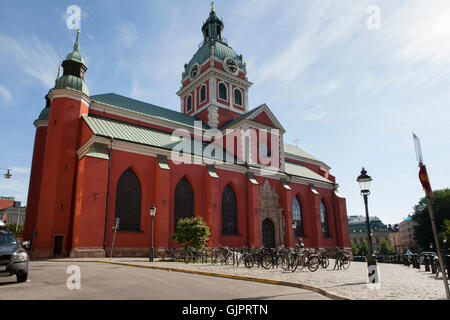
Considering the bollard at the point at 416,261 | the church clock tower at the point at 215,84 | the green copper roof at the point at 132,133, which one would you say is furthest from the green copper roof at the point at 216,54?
the bollard at the point at 416,261

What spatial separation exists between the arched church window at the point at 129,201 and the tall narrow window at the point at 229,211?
814 cm

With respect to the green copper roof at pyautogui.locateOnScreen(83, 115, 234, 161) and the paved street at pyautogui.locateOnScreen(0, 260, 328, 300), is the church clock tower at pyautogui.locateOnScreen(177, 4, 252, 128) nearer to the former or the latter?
the green copper roof at pyautogui.locateOnScreen(83, 115, 234, 161)

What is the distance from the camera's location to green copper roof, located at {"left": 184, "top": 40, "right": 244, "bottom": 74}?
39500 mm

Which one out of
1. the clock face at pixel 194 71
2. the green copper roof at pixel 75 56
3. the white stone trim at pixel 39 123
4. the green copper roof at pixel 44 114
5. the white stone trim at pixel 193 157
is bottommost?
the white stone trim at pixel 193 157

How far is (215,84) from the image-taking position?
3728cm

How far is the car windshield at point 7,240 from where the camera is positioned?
9473mm

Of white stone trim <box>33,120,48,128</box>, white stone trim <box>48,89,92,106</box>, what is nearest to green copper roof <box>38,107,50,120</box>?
white stone trim <box>33,120,48,128</box>

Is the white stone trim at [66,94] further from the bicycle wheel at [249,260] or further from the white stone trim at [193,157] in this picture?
the bicycle wheel at [249,260]

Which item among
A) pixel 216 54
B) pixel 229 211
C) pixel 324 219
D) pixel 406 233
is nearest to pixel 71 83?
pixel 229 211

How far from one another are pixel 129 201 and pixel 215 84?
19877 millimetres

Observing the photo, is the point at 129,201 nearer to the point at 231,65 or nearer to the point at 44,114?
the point at 44,114

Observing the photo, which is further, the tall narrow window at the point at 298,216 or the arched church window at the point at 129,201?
the tall narrow window at the point at 298,216

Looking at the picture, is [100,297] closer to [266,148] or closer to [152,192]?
[152,192]
